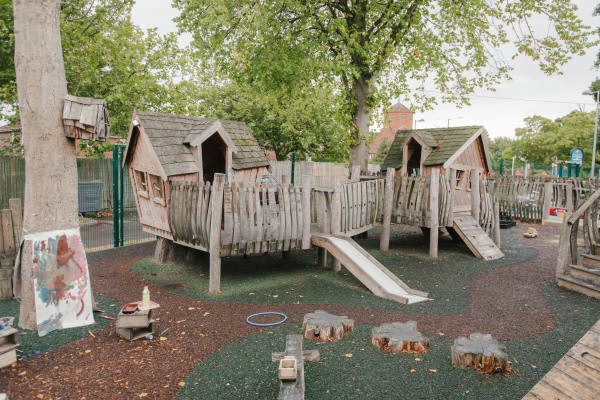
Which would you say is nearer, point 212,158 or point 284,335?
point 284,335

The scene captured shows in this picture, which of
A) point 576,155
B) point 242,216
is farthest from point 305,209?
point 576,155

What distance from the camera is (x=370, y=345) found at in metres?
4.87

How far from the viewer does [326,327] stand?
5.01m

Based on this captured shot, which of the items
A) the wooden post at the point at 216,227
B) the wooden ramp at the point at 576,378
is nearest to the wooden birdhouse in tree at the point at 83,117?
the wooden post at the point at 216,227

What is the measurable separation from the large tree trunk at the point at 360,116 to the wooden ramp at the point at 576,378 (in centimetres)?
1212

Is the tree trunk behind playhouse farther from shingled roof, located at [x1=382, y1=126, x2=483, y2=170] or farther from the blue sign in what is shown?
the blue sign

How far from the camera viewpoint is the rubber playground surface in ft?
12.9

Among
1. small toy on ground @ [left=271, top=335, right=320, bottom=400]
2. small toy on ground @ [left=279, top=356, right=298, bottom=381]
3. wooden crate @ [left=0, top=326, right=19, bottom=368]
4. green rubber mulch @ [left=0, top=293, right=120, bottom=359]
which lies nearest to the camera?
small toy on ground @ [left=271, top=335, right=320, bottom=400]

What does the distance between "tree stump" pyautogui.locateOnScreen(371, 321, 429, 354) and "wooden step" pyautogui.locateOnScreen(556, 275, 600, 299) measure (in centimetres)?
391

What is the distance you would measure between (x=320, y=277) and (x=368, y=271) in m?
1.21

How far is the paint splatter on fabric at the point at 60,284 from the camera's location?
16.6 ft

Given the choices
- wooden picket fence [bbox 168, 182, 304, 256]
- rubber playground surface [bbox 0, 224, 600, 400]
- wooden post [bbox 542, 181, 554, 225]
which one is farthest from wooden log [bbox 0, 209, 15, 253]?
wooden post [bbox 542, 181, 554, 225]

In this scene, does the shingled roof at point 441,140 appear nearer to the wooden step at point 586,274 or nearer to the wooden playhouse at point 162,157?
the wooden step at point 586,274

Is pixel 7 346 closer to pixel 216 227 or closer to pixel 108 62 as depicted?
pixel 216 227
